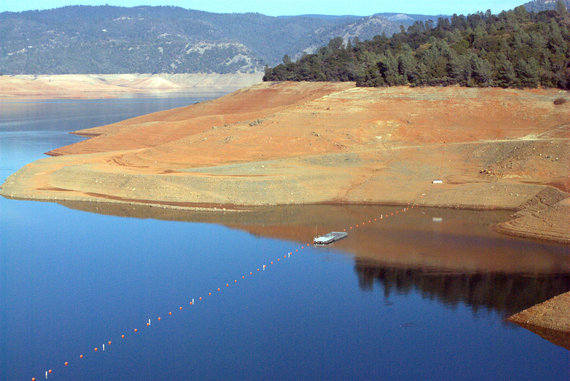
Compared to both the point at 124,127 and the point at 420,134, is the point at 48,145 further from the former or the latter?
the point at 420,134

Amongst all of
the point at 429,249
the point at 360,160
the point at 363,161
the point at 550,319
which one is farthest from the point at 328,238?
the point at 360,160

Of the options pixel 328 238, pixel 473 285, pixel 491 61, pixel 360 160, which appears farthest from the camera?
pixel 491 61

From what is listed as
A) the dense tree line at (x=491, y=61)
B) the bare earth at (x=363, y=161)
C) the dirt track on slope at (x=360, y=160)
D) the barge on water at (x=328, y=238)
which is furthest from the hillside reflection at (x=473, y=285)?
the dense tree line at (x=491, y=61)

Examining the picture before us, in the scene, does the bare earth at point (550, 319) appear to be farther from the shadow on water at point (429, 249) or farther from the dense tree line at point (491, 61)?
the dense tree line at point (491, 61)

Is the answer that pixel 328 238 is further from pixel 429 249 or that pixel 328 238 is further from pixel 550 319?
pixel 550 319

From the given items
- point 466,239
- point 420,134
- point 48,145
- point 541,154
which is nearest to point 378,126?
point 420,134

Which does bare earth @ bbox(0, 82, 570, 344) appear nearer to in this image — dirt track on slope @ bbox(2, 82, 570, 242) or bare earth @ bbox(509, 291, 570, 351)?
dirt track on slope @ bbox(2, 82, 570, 242)
